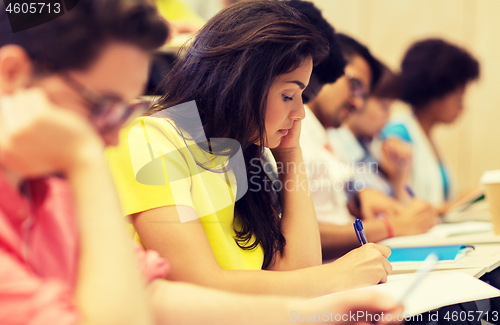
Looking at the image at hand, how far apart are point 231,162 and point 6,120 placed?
46cm

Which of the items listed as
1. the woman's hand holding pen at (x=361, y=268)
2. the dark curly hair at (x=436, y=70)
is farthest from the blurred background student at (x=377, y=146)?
the woman's hand holding pen at (x=361, y=268)

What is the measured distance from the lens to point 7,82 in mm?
360

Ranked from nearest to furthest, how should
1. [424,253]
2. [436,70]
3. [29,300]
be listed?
[29,300], [424,253], [436,70]

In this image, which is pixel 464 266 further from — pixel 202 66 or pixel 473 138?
pixel 473 138

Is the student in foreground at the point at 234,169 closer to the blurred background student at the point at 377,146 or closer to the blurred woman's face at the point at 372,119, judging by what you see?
the blurred background student at the point at 377,146

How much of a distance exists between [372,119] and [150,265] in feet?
5.87

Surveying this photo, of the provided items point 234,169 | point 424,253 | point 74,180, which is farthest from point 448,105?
→ point 74,180

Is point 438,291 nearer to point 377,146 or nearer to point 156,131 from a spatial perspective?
point 156,131

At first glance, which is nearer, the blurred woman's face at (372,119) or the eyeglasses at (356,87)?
the eyeglasses at (356,87)

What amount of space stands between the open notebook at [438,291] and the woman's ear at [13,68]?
16.1 inches

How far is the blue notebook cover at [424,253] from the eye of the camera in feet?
2.77

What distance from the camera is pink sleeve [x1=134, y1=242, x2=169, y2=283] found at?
465mm

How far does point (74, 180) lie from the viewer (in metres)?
0.35

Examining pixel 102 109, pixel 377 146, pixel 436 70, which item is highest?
pixel 102 109
